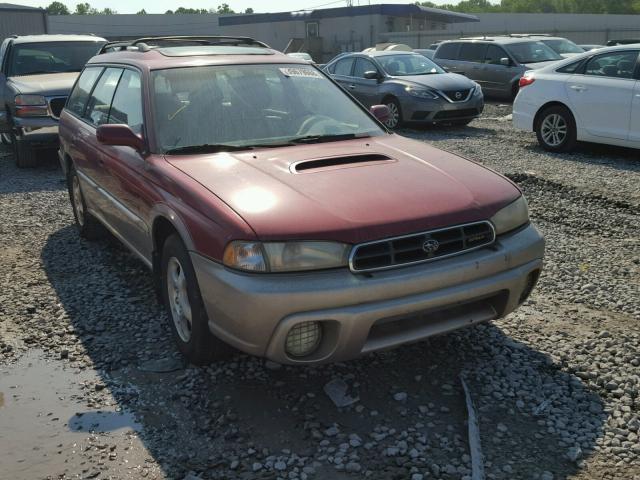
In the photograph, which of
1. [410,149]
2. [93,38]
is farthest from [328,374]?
[93,38]

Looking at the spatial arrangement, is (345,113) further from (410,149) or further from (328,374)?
(328,374)

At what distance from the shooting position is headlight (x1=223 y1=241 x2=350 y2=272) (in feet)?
10.4

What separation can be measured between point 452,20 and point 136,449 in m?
48.0

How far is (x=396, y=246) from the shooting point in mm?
3279

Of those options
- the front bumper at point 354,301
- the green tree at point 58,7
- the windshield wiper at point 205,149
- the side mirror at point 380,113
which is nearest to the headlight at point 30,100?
the side mirror at point 380,113

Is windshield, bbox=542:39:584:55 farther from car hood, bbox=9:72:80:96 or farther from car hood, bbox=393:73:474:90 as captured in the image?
car hood, bbox=9:72:80:96

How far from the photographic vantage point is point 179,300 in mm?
3941

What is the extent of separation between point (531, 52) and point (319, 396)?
15.2m

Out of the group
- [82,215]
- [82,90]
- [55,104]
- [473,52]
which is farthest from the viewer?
[473,52]

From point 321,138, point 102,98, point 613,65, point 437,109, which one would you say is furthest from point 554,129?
point 102,98

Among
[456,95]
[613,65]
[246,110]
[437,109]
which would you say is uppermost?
[613,65]

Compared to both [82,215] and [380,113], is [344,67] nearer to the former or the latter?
[82,215]

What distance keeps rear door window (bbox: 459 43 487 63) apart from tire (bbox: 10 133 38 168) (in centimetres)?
1128

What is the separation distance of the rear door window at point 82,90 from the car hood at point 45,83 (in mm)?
3600
